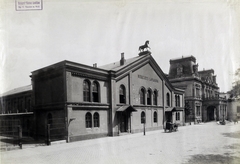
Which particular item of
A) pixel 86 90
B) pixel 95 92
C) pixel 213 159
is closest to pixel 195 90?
pixel 95 92

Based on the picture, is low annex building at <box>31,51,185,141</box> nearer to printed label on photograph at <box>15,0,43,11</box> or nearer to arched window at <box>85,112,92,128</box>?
arched window at <box>85,112,92,128</box>

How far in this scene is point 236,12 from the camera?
36.8 ft

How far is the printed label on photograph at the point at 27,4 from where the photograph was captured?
10.6 metres

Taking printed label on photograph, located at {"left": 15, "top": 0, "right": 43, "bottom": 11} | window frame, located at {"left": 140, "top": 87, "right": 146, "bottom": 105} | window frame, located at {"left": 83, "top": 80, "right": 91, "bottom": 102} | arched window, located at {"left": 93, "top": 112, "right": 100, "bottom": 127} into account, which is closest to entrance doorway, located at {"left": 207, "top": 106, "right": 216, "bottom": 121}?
window frame, located at {"left": 140, "top": 87, "right": 146, "bottom": 105}

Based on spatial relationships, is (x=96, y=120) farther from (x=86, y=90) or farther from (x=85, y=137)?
(x=86, y=90)

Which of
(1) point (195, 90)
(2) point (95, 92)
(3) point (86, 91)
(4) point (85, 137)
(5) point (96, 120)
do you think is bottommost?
(4) point (85, 137)

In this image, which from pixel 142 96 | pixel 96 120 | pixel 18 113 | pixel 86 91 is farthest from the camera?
pixel 142 96

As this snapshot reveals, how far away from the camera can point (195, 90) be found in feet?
136

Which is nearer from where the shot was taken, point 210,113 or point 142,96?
point 142,96

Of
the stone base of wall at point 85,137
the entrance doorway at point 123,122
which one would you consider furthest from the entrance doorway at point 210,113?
the stone base of wall at point 85,137

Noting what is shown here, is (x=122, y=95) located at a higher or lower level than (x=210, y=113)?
higher

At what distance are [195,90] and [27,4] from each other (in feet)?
125

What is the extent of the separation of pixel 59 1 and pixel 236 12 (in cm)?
→ 1047

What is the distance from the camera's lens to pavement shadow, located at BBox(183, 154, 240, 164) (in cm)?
993
